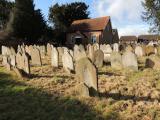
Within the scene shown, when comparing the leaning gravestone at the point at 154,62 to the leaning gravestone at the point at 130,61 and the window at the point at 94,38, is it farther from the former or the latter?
the window at the point at 94,38

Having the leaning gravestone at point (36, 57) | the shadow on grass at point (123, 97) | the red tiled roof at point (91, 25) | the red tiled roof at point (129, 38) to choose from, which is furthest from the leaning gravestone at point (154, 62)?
the red tiled roof at point (129, 38)

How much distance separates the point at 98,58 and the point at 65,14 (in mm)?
46266

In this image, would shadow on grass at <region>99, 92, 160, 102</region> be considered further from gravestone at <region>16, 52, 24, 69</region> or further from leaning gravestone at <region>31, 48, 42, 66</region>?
leaning gravestone at <region>31, 48, 42, 66</region>

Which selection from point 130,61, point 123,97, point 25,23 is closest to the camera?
point 123,97

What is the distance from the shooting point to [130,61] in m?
16.8

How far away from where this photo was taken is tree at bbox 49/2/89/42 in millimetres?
62784

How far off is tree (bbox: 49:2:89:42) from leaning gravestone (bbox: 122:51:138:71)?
43817 millimetres

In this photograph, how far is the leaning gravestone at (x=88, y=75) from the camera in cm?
1083

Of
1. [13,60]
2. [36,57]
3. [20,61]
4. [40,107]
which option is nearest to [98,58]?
[36,57]

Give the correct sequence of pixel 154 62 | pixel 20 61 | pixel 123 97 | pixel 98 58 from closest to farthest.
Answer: pixel 123 97, pixel 20 61, pixel 154 62, pixel 98 58

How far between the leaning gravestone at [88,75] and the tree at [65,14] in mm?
49293

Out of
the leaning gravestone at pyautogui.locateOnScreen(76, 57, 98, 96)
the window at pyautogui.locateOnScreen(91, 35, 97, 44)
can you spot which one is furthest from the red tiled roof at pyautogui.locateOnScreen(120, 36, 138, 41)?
the leaning gravestone at pyautogui.locateOnScreen(76, 57, 98, 96)

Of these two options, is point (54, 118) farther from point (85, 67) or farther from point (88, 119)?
point (85, 67)

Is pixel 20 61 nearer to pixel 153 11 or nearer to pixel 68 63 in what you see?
pixel 68 63
